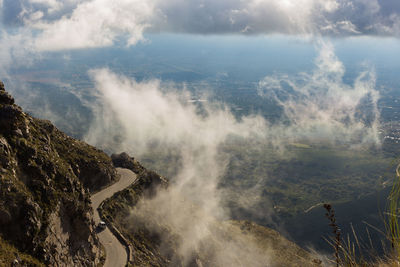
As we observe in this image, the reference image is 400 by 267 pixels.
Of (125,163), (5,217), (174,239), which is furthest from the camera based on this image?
(125,163)

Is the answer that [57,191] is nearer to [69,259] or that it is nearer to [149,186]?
[69,259]

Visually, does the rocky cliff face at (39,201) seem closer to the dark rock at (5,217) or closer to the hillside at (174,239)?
the dark rock at (5,217)

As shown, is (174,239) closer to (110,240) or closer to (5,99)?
(110,240)

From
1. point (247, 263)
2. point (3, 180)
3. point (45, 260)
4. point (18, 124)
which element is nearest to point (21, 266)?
point (45, 260)

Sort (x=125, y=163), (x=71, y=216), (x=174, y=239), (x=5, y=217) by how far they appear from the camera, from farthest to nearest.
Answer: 1. (x=125, y=163)
2. (x=174, y=239)
3. (x=71, y=216)
4. (x=5, y=217)

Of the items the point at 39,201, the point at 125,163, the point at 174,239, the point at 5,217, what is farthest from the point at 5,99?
the point at 125,163

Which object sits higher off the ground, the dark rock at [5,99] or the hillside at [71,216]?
the dark rock at [5,99]

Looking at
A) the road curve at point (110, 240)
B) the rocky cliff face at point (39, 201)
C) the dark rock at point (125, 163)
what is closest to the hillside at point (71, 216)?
the rocky cliff face at point (39, 201)

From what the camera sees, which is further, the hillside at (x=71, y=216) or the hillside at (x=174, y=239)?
the hillside at (x=174, y=239)

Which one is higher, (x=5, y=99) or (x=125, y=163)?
(x=5, y=99)
